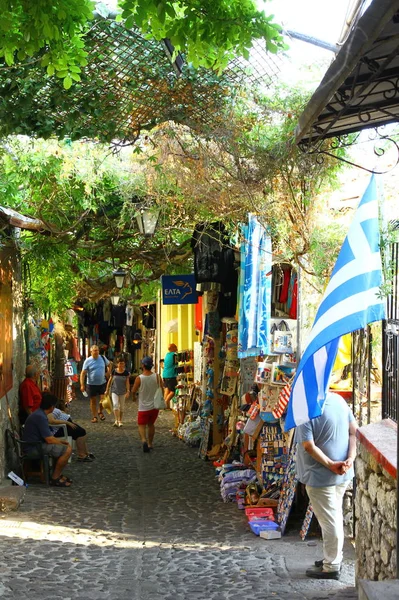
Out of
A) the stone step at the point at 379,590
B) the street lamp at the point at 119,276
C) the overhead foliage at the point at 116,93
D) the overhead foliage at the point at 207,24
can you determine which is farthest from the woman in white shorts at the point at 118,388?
the stone step at the point at 379,590

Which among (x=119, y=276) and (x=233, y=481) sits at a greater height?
(x=119, y=276)

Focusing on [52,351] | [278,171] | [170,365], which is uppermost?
[278,171]

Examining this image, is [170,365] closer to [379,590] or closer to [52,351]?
[52,351]

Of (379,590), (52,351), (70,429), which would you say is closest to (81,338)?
(52,351)

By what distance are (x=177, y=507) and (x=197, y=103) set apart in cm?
519

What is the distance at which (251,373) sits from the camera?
1305 cm

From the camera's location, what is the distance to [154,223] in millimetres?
14609

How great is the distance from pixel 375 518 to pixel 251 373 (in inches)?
269

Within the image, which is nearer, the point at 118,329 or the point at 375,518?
the point at 375,518

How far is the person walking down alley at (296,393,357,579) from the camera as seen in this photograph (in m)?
7.45

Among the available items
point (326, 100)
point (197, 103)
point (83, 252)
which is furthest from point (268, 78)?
point (83, 252)

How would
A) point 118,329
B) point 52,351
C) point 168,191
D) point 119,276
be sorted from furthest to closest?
point 118,329
point 52,351
point 119,276
point 168,191

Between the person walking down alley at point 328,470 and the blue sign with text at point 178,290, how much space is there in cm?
1039

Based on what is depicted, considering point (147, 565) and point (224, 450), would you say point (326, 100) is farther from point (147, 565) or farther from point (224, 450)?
point (224, 450)
